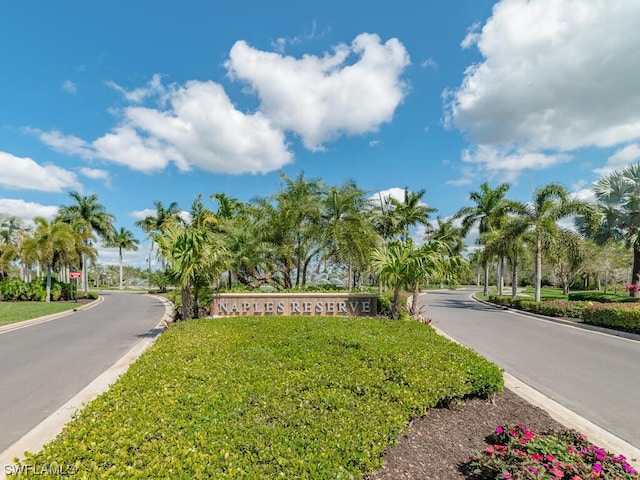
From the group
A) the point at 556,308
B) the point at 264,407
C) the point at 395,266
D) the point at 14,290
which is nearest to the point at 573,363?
the point at 395,266

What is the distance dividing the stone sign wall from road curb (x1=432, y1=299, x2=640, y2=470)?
23.3 feet

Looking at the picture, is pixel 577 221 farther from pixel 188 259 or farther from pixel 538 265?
pixel 188 259

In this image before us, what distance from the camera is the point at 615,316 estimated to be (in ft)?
40.7

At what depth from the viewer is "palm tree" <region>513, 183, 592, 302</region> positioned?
19.8 m

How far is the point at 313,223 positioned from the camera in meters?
17.2

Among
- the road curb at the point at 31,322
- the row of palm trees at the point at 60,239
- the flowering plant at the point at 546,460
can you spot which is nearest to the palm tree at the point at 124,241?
the row of palm trees at the point at 60,239

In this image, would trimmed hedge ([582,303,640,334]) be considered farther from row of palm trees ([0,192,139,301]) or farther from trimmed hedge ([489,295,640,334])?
row of palm trees ([0,192,139,301])

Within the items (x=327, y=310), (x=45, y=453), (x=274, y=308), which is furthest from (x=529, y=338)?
(x=45, y=453)

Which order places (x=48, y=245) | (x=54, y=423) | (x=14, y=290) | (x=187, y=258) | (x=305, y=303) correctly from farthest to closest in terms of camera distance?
(x=14, y=290) < (x=48, y=245) < (x=305, y=303) < (x=187, y=258) < (x=54, y=423)

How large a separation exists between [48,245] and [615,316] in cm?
3355

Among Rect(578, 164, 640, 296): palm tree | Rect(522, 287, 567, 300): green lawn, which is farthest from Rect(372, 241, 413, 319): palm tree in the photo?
Rect(522, 287, 567, 300): green lawn

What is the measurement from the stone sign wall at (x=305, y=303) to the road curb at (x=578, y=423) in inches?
280

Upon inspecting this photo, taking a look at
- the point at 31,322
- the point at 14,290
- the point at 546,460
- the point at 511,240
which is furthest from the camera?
the point at 14,290

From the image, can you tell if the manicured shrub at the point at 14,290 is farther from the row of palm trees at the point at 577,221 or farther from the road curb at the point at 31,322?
the row of palm trees at the point at 577,221
